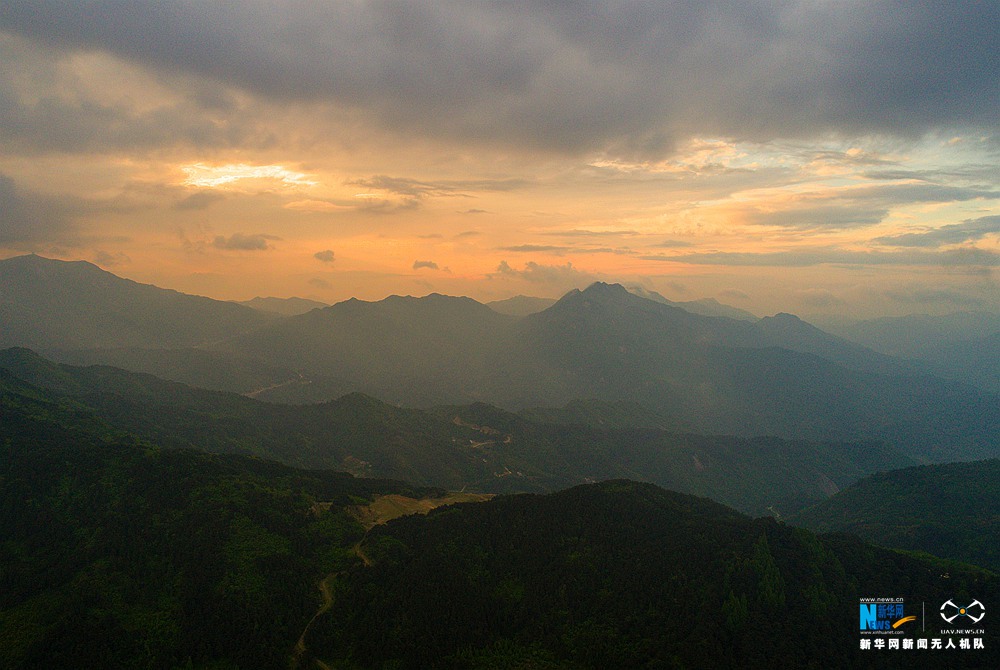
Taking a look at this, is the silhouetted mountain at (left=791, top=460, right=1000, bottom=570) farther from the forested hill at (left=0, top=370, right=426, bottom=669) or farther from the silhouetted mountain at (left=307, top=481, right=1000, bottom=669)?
the forested hill at (left=0, top=370, right=426, bottom=669)

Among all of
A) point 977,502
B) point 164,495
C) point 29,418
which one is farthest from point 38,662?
point 977,502

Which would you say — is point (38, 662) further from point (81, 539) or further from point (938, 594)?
point (938, 594)

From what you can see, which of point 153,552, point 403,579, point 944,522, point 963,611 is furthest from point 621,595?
point 944,522

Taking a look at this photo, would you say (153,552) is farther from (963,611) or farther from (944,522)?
(944,522)

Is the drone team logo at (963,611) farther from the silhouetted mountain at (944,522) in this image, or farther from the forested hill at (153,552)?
the forested hill at (153,552)

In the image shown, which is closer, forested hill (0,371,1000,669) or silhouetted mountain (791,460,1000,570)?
forested hill (0,371,1000,669)

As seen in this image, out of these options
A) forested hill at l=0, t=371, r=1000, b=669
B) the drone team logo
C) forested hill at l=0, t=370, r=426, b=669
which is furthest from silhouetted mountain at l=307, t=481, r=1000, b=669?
forested hill at l=0, t=370, r=426, b=669

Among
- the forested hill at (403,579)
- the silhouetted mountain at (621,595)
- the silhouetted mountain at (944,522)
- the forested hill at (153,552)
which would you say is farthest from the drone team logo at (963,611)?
the forested hill at (153,552)
